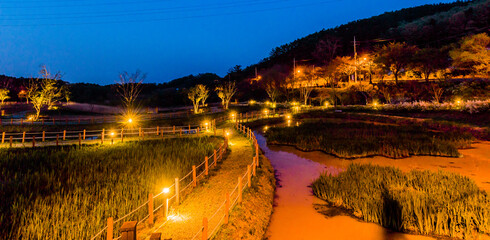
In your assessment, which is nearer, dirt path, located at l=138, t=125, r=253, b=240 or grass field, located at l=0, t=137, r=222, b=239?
grass field, located at l=0, t=137, r=222, b=239

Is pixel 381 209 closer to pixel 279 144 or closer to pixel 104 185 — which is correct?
pixel 104 185

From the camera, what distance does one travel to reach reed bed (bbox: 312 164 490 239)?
6367 mm

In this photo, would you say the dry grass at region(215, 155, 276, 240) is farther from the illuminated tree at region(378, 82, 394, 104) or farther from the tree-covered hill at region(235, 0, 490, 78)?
the tree-covered hill at region(235, 0, 490, 78)

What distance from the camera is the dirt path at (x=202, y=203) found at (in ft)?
19.3

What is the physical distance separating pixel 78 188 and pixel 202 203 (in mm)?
4234

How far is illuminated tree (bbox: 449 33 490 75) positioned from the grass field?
37.2 meters

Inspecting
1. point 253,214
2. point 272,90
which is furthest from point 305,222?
point 272,90

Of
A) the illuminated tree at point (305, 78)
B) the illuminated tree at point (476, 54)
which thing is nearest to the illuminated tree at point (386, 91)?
the illuminated tree at point (476, 54)

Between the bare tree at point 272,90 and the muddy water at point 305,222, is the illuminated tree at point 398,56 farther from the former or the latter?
the muddy water at point 305,222

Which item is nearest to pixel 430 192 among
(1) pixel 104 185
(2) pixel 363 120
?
(1) pixel 104 185

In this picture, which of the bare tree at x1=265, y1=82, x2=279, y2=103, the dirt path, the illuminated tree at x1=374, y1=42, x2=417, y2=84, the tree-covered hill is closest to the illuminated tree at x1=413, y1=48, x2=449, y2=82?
the illuminated tree at x1=374, y1=42, x2=417, y2=84

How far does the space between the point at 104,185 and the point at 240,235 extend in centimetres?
553

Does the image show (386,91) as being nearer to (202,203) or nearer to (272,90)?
(272,90)

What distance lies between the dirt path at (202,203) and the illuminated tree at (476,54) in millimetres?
36051
